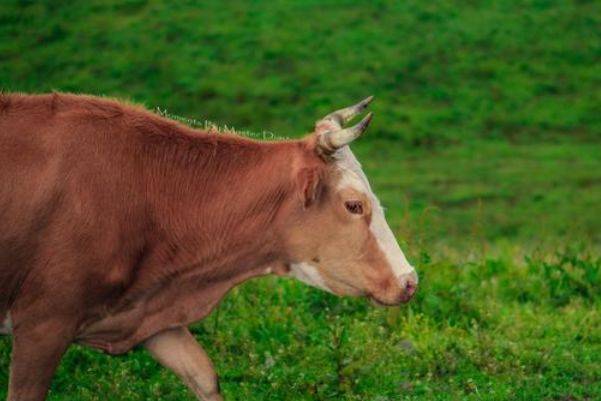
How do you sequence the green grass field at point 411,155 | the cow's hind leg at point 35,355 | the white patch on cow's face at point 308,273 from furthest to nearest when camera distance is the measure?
1. the green grass field at point 411,155
2. the white patch on cow's face at point 308,273
3. the cow's hind leg at point 35,355

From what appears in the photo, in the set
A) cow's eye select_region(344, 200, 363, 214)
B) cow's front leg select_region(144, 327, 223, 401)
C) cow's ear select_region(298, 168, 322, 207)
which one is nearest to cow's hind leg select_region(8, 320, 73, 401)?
cow's front leg select_region(144, 327, 223, 401)

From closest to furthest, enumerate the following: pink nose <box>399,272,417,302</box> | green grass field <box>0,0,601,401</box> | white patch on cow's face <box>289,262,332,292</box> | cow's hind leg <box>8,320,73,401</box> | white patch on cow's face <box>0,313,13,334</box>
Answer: cow's hind leg <box>8,320,73,401</box> < white patch on cow's face <box>0,313,13,334</box> < pink nose <box>399,272,417,302</box> < white patch on cow's face <box>289,262,332,292</box> < green grass field <box>0,0,601,401</box>

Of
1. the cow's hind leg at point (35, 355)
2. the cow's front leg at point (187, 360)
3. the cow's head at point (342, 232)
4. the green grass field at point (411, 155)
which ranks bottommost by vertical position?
the green grass field at point (411, 155)

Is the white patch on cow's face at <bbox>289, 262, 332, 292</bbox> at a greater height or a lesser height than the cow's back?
lesser

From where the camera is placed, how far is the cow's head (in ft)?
22.3

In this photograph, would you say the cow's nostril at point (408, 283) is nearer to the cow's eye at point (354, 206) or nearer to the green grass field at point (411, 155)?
the cow's eye at point (354, 206)

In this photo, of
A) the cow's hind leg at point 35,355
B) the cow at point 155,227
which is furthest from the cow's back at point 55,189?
the cow's hind leg at point 35,355

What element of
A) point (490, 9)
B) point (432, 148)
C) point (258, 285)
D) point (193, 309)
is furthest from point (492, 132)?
point (193, 309)

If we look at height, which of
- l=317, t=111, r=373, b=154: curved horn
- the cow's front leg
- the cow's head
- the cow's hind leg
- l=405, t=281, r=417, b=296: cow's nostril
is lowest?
the cow's front leg

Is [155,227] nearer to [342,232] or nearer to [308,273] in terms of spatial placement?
[308,273]

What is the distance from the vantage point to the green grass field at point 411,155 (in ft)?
27.8

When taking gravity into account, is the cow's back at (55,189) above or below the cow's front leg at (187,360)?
above

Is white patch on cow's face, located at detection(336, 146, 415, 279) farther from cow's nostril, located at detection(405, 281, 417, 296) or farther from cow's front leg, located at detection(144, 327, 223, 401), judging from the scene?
cow's front leg, located at detection(144, 327, 223, 401)

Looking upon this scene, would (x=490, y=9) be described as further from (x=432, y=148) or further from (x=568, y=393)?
(x=568, y=393)
